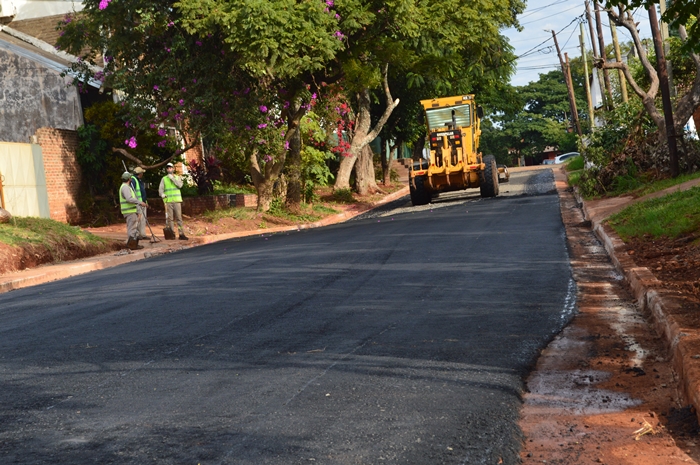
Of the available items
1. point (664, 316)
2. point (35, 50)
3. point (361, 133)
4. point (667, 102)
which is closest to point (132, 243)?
point (35, 50)

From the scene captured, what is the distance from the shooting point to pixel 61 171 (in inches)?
945

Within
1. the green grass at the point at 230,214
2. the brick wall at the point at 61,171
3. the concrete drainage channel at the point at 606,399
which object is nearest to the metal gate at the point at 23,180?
the brick wall at the point at 61,171

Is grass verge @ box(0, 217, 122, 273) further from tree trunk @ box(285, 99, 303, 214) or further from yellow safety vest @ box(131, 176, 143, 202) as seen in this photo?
tree trunk @ box(285, 99, 303, 214)

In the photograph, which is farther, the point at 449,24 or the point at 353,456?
the point at 449,24

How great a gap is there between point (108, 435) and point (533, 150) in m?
83.0

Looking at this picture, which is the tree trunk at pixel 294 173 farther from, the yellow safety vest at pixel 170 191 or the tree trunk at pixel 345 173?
the tree trunk at pixel 345 173

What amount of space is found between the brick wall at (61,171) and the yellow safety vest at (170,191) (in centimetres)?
380

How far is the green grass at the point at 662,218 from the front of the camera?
12531mm

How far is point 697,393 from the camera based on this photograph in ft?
15.9

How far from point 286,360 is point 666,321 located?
2939 millimetres

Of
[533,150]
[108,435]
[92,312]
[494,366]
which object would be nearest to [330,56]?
[92,312]

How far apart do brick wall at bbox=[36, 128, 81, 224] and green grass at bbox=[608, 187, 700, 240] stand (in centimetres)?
1461

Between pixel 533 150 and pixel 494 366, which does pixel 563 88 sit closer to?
pixel 533 150

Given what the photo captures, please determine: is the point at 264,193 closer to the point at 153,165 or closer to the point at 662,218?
the point at 153,165
